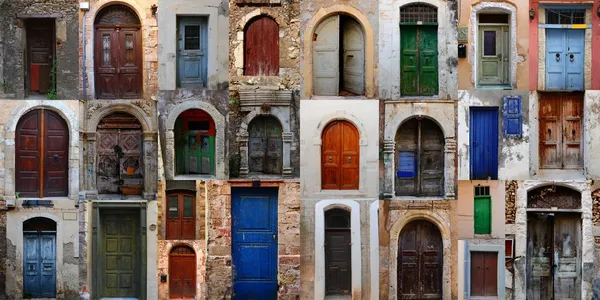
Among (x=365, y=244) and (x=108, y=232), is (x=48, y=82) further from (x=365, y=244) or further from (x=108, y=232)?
(x=365, y=244)

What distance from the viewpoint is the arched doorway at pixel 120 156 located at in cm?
1392

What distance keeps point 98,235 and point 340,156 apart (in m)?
5.06

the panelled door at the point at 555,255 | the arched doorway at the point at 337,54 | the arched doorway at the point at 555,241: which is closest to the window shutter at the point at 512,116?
the arched doorway at the point at 555,241

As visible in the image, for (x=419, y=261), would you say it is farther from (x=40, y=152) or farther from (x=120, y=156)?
(x=40, y=152)

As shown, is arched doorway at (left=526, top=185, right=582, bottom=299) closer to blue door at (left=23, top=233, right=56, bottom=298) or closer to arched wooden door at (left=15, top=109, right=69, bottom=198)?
arched wooden door at (left=15, top=109, right=69, bottom=198)

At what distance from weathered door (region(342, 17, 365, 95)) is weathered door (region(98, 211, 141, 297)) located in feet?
16.8

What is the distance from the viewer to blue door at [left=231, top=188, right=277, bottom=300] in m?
13.9

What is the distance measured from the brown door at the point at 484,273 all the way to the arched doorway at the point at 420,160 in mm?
1491

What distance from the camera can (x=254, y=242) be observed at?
13.9 meters

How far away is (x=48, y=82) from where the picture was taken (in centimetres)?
1402

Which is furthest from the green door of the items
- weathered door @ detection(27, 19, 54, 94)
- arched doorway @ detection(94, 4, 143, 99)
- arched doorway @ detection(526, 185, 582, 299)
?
weathered door @ detection(27, 19, 54, 94)

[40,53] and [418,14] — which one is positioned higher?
[418,14]

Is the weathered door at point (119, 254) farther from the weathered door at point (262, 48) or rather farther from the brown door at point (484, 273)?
the brown door at point (484, 273)

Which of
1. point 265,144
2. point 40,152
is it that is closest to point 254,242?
point 265,144
